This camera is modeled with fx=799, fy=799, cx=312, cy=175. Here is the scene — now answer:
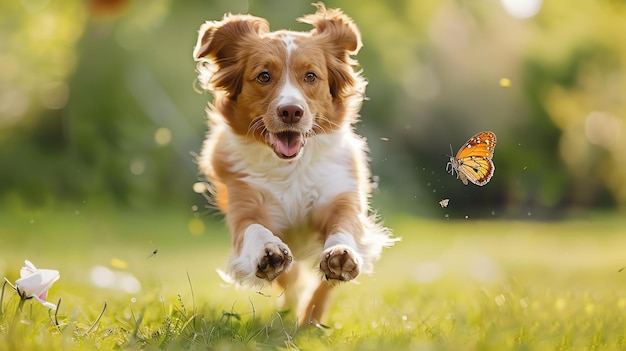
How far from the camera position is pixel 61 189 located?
1423cm

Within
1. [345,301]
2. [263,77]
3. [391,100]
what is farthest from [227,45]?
[391,100]

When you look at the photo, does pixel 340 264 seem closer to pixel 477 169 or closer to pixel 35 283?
pixel 477 169

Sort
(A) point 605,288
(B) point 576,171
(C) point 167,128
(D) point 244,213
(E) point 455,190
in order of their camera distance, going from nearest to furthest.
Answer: (D) point 244,213, (A) point 605,288, (E) point 455,190, (C) point 167,128, (B) point 576,171

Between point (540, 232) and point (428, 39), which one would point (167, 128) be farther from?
point (540, 232)

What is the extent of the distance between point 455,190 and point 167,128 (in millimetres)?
4979

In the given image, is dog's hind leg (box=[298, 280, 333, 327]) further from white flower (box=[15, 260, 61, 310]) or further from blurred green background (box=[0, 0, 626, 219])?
blurred green background (box=[0, 0, 626, 219])

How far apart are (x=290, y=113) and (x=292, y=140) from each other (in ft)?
0.80

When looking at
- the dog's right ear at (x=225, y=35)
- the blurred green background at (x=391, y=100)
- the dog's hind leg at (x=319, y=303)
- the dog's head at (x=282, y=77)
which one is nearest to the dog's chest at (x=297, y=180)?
the dog's head at (x=282, y=77)

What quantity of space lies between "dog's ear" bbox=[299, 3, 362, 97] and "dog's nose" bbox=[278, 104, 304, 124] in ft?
2.29

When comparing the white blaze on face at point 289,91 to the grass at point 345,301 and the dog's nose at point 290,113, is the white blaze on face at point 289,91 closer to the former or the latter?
the dog's nose at point 290,113

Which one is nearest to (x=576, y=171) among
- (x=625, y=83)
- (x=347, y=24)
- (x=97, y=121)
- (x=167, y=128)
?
(x=625, y=83)

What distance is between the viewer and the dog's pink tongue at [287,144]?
4.82 m

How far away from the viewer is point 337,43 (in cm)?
539

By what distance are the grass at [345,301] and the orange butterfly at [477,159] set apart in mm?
849
